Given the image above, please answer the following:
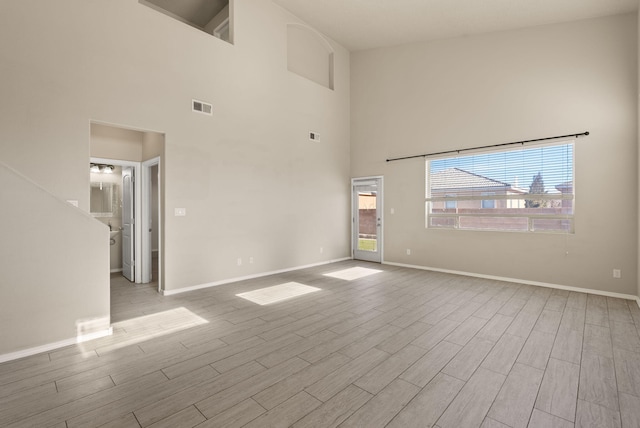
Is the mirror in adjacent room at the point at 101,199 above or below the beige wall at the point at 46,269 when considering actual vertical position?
above

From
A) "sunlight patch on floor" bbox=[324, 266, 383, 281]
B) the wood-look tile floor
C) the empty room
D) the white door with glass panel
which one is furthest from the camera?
the white door with glass panel

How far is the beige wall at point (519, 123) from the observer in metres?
4.61

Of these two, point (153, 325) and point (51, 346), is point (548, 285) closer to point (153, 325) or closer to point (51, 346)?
point (153, 325)

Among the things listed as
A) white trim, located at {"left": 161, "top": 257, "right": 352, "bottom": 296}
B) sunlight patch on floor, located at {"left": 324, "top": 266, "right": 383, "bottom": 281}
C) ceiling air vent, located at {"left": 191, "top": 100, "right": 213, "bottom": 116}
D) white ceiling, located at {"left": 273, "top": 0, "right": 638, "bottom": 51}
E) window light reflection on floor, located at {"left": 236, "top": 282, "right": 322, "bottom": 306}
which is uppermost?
white ceiling, located at {"left": 273, "top": 0, "right": 638, "bottom": 51}

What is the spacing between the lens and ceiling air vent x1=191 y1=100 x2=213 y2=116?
501 centimetres

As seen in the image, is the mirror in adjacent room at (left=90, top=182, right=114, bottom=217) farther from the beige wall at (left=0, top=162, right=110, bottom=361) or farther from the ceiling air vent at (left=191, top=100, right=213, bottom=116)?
the beige wall at (left=0, top=162, right=110, bottom=361)

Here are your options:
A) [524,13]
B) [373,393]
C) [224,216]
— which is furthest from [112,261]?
[524,13]

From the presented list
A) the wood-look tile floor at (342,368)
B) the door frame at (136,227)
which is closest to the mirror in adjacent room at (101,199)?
the door frame at (136,227)

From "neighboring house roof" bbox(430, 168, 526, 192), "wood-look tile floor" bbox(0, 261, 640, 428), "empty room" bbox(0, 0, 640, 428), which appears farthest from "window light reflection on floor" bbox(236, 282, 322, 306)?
"neighboring house roof" bbox(430, 168, 526, 192)

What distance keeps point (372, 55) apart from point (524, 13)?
127 inches

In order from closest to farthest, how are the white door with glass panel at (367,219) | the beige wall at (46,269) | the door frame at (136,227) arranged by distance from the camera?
1. the beige wall at (46,269)
2. the door frame at (136,227)
3. the white door with glass panel at (367,219)

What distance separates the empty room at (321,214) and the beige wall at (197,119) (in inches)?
1.2

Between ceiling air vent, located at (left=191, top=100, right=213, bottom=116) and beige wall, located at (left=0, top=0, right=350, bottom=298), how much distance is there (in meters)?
0.08

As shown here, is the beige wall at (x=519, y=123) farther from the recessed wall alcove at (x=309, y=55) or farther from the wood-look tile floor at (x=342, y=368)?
the wood-look tile floor at (x=342, y=368)
